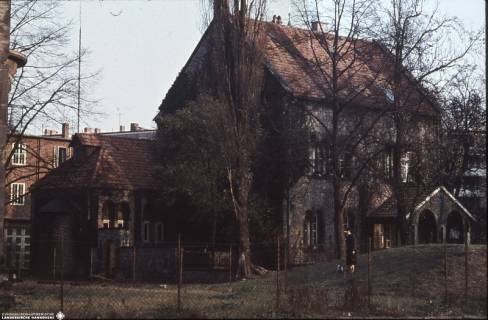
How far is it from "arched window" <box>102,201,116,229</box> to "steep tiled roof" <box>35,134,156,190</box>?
3.13 ft

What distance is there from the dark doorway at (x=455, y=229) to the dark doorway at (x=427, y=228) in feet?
3.22

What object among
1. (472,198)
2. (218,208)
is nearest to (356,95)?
(218,208)

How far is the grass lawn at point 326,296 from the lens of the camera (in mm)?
17359

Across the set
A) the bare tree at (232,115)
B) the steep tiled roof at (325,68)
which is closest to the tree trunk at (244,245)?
the bare tree at (232,115)

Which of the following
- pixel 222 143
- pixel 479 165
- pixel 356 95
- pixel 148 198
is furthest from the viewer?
pixel 479 165

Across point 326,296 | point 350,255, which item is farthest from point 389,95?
point 326,296

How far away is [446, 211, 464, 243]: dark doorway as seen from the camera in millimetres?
44688

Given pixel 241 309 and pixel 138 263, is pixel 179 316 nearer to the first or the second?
pixel 241 309

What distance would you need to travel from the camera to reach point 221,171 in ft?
115

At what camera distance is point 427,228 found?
44844 millimetres

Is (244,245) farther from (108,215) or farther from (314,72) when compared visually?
(314,72)

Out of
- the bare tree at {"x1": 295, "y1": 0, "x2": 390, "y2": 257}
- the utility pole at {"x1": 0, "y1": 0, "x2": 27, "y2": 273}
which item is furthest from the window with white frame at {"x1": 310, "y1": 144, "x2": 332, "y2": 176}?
the utility pole at {"x1": 0, "y1": 0, "x2": 27, "y2": 273}

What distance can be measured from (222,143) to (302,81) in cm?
971

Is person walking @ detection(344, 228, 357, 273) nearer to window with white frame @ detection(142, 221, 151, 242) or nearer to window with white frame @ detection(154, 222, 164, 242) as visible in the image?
window with white frame @ detection(142, 221, 151, 242)
